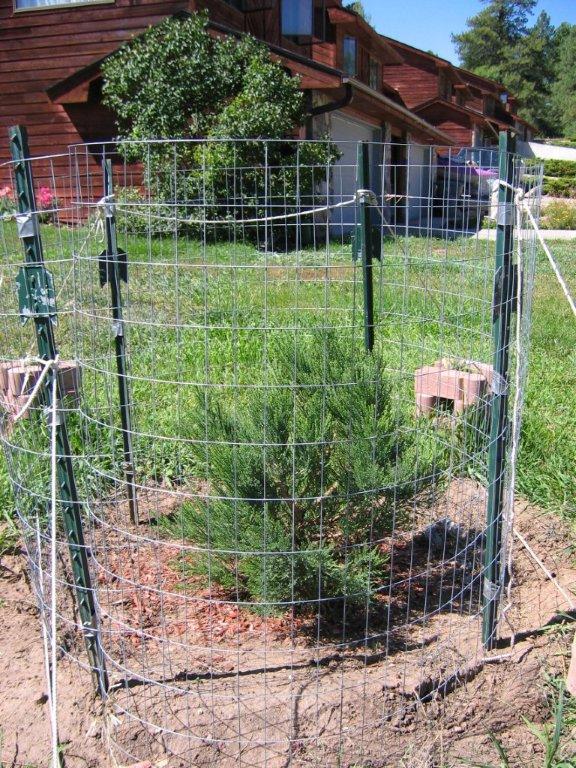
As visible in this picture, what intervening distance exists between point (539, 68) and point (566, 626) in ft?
196

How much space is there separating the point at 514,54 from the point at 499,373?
2277 inches

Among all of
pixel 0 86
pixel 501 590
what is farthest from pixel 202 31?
pixel 501 590

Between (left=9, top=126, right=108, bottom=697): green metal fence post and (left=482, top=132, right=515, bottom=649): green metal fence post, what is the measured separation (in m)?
1.29

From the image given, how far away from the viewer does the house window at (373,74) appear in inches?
740

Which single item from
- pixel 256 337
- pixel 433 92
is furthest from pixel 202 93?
pixel 433 92

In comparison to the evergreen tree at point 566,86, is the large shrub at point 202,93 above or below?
below

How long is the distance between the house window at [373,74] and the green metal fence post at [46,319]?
18209 mm

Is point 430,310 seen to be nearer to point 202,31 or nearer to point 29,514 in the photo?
point 29,514

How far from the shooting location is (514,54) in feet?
174

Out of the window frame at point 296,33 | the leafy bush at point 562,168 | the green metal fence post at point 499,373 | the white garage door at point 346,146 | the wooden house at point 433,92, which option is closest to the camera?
the green metal fence post at point 499,373

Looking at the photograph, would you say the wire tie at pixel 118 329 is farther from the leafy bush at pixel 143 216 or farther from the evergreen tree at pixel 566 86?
the evergreen tree at pixel 566 86

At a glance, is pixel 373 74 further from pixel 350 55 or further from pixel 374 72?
pixel 350 55

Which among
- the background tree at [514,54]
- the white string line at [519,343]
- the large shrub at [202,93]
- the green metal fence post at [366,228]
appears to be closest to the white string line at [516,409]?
the white string line at [519,343]

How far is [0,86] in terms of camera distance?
41.5 feet
